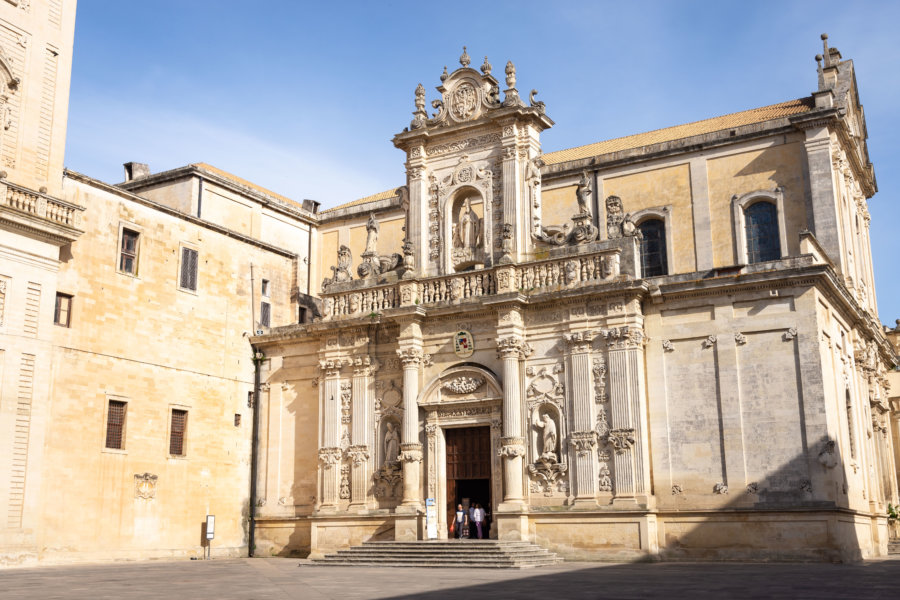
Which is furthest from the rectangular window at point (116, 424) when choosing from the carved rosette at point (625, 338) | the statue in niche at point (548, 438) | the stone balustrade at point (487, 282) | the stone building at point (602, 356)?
the carved rosette at point (625, 338)

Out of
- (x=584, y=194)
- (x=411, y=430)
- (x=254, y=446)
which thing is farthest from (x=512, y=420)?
(x=254, y=446)

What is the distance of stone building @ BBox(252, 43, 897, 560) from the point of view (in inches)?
945

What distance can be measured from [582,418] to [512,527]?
11.7ft

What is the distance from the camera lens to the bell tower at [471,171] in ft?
93.0

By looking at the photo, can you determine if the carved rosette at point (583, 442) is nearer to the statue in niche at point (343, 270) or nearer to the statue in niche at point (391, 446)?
the statue in niche at point (391, 446)

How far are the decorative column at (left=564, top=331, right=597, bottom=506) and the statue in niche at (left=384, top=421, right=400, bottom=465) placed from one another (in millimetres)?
5818

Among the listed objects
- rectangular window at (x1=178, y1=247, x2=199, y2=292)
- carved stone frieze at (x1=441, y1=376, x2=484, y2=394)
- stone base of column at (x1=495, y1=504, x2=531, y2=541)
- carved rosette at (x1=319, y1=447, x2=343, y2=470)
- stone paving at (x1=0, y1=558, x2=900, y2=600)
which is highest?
rectangular window at (x1=178, y1=247, x2=199, y2=292)

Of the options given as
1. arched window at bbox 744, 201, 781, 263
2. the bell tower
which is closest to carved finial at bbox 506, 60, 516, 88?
the bell tower

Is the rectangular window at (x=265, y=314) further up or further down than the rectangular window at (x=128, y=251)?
further down

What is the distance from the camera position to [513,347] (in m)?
26.7

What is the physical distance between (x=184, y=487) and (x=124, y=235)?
8.04 metres

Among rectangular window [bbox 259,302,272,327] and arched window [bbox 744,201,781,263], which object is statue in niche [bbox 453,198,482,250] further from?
arched window [bbox 744,201,781,263]

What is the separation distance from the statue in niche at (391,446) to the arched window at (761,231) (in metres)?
13.9

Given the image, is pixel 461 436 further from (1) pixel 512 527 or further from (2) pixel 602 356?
(2) pixel 602 356
